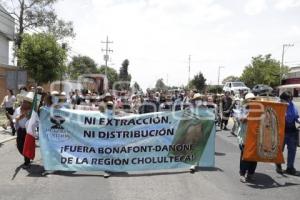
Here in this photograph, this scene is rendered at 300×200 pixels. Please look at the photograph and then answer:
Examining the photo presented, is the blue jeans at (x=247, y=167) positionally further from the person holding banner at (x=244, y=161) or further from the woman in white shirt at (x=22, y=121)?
the woman in white shirt at (x=22, y=121)

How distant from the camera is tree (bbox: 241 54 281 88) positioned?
263 feet

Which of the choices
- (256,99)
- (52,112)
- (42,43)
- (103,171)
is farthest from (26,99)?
(42,43)

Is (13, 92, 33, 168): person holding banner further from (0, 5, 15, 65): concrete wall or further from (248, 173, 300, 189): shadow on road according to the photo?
(0, 5, 15, 65): concrete wall

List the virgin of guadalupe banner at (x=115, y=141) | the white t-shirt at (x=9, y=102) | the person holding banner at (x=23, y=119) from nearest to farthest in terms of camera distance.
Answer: the virgin of guadalupe banner at (x=115, y=141) → the person holding banner at (x=23, y=119) → the white t-shirt at (x=9, y=102)

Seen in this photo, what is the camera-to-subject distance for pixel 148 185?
28.4 ft

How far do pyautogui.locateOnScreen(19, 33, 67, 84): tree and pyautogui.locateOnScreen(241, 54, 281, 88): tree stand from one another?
49.3m

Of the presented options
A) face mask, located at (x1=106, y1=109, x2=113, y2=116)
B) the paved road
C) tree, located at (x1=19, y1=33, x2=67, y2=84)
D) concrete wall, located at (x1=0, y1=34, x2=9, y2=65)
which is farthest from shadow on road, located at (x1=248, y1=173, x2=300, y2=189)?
concrete wall, located at (x1=0, y1=34, x2=9, y2=65)

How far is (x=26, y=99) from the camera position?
35.4 feet

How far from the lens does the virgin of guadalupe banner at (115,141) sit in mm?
9789

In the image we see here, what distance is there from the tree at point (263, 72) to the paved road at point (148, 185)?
71674 mm

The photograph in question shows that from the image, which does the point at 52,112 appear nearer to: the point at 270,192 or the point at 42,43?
the point at 270,192

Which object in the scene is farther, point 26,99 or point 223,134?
point 223,134

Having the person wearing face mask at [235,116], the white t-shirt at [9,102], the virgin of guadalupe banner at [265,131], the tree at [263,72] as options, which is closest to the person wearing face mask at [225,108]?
the person wearing face mask at [235,116]

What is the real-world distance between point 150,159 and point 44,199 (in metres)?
2.90
